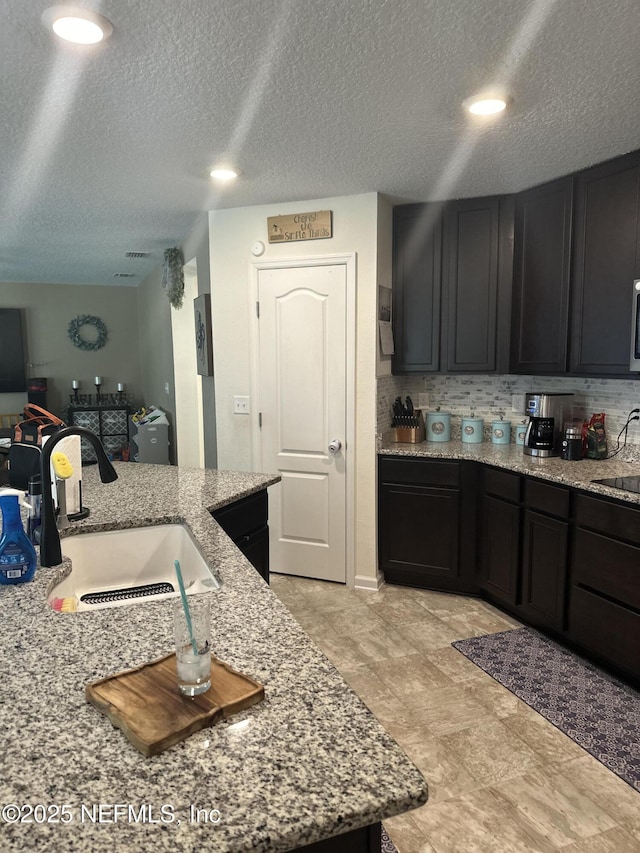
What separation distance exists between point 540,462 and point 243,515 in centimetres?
166

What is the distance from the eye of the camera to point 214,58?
1815mm

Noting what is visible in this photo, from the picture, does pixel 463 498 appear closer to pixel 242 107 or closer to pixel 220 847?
pixel 242 107

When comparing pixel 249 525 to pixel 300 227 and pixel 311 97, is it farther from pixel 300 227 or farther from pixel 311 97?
pixel 300 227

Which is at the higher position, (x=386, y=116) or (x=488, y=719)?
(x=386, y=116)

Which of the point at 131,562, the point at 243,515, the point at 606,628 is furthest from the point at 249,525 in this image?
the point at 606,628

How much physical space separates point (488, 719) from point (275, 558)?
1.90 m

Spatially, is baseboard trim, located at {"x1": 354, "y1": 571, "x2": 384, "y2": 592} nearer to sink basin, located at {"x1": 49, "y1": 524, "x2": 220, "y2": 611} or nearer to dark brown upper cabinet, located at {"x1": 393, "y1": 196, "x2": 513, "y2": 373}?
dark brown upper cabinet, located at {"x1": 393, "y1": 196, "x2": 513, "y2": 373}

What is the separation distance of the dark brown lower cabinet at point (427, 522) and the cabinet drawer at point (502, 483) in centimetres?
10

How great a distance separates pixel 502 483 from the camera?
3.18m

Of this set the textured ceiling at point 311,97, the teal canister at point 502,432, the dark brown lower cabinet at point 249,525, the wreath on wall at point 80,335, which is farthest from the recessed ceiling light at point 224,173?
the wreath on wall at point 80,335

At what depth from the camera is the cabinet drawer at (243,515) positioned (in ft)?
7.73

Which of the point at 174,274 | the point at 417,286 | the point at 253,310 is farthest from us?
the point at 174,274

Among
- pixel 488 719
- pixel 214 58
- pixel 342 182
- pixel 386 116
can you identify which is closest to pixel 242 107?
pixel 214 58

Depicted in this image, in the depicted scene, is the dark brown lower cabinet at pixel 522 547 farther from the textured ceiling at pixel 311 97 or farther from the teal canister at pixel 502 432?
the textured ceiling at pixel 311 97
